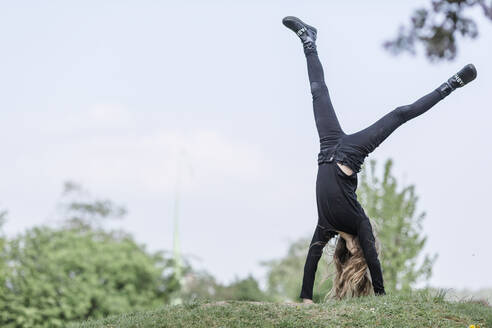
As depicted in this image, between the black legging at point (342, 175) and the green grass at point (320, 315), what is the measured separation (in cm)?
67

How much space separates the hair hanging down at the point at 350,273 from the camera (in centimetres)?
811

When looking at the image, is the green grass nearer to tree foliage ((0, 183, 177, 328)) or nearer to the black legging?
the black legging

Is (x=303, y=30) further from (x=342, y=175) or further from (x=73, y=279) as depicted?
(x=73, y=279)

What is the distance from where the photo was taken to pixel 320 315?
6879 mm

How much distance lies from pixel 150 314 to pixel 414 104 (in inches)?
152

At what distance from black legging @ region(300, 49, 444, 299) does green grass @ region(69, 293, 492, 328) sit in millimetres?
668

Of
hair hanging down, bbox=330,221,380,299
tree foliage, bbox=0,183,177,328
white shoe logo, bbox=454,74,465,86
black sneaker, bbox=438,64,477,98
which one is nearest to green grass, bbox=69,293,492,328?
hair hanging down, bbox=330,221,380,299

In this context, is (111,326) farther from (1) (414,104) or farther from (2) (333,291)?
(1) (414,104)

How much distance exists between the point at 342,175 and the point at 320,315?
66.5 inches

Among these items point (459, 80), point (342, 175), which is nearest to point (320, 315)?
point (342, 175)

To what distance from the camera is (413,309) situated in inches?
281

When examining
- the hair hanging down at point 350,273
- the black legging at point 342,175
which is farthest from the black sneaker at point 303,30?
the hair hanging down at point 350,273

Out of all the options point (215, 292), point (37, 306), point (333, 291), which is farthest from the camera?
→ point (215, 292)

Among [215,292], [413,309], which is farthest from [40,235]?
[413,309]
